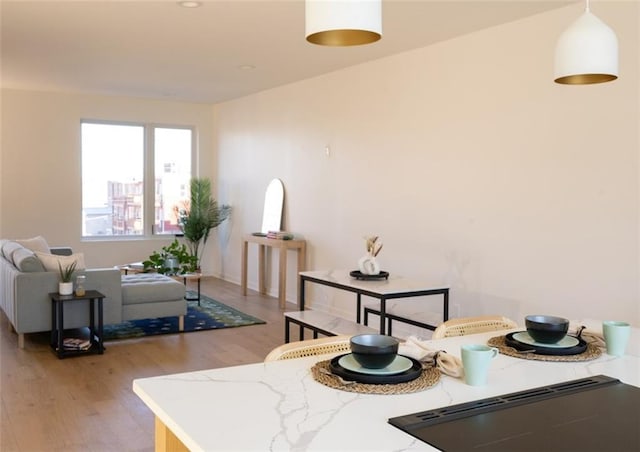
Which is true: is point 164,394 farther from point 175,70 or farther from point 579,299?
point 175,70

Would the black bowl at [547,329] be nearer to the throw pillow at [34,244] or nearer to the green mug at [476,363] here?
the green mug at [476,363]

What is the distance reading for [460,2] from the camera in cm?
394

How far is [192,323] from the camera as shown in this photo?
19.4ft

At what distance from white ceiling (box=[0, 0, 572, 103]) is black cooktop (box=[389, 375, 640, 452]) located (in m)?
3.08

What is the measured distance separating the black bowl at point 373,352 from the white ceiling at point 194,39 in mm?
2963

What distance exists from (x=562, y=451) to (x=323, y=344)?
2.96 feet

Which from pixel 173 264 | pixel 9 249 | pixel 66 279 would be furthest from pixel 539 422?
pixel 173 264

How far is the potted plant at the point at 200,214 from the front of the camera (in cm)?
841

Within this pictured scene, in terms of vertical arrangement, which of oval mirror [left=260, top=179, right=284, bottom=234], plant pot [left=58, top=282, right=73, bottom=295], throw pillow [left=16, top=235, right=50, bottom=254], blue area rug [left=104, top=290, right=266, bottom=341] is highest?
oval mirror [left=260, top=179, right=284, bottom=234]

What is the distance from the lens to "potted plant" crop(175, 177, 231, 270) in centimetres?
841

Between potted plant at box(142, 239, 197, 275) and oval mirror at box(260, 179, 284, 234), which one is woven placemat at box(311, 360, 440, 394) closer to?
potted plant at box(142, 239, 197, 275)

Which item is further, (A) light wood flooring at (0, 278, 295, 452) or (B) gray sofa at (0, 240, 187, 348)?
(B) gray sofa at (0, 240, 187, 348)

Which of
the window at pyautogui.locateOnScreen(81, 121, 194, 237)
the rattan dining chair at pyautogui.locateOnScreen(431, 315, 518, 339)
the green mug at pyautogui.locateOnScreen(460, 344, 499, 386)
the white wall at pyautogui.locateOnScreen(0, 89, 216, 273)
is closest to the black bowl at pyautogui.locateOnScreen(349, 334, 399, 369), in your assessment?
the green mug at pyautogui.locateOnScreen(460, 344, 499, 386)

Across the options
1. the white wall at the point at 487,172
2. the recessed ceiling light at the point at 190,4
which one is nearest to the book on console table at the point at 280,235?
the white wall at the point at 487,172
